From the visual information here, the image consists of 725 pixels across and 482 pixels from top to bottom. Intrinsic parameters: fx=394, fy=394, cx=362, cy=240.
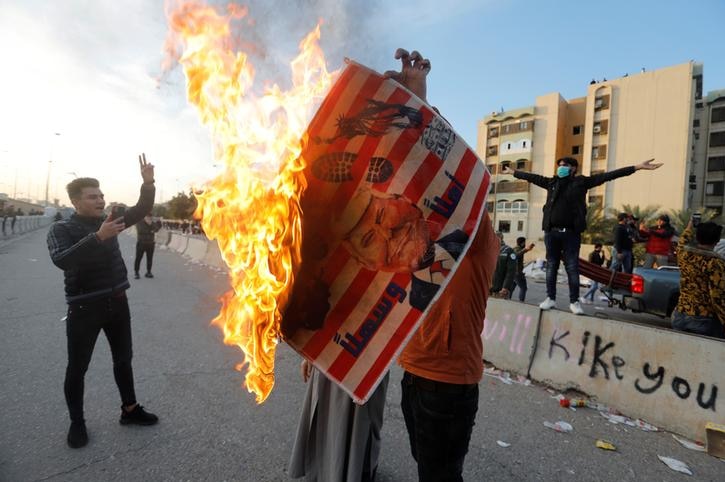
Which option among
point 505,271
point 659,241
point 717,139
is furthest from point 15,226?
point 717,139

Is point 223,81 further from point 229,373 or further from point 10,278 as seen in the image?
point 10,278

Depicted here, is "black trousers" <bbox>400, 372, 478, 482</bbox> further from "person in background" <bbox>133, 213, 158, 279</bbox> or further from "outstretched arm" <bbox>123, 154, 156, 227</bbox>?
"person in background" <bbox>133, 213, 158, 279</bbox>

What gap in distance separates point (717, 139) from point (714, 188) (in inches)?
227

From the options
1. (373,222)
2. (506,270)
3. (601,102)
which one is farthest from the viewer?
(601,102)

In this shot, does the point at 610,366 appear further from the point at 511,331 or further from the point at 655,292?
the point at 655,292

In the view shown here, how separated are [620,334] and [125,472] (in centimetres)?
460

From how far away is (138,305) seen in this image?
7.92 metres

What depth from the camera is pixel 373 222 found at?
4.88 ft

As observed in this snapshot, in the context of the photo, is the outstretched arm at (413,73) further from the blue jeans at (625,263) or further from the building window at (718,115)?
Result: the building window at (718,115)

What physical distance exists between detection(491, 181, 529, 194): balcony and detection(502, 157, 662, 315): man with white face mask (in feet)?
153

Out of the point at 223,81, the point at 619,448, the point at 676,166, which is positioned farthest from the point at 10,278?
the point at 676,166

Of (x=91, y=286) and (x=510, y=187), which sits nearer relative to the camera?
(x=91, y=286)

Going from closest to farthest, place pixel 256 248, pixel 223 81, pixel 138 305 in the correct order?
pixel 256 248 < pixel 223 81 < pixel 138 305

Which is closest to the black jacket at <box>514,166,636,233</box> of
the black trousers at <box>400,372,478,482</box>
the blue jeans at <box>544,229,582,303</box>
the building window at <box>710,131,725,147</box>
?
the blue jeans at <box>544,229,582,303</box>
